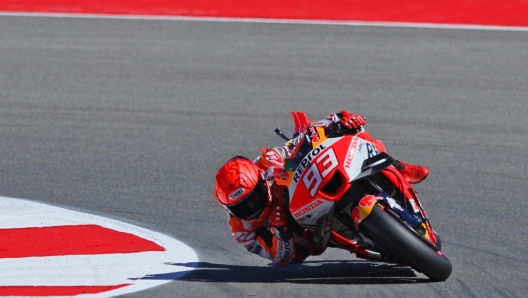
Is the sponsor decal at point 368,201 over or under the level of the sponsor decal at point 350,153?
under

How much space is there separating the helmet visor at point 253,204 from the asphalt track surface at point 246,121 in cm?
38

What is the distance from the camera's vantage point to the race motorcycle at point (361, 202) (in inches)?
196

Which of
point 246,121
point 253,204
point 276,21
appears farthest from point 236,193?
point 276,21

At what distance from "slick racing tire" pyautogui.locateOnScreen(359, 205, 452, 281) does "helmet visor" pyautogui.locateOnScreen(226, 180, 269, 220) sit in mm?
736

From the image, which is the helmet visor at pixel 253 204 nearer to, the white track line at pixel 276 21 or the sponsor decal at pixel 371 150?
the sponsor decal at pixel 371 150

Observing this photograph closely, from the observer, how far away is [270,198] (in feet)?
18.4

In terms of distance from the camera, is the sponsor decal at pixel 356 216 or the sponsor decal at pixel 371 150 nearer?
the sponsor decal at pixel 356 216

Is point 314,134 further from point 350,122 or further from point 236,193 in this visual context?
point 236,193

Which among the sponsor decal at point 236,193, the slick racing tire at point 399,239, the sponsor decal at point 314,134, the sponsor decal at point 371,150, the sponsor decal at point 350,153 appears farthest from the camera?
the sponsor decal at point 314,134

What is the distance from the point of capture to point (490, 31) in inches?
527

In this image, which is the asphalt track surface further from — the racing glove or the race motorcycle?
the racing glove

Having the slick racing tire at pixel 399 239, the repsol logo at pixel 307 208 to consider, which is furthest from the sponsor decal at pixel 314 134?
the slick racing tire at pixel 399 239

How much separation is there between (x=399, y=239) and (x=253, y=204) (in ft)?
3.19

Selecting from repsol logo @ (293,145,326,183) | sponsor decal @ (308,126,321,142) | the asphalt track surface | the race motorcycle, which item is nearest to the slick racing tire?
the race motorcycle
